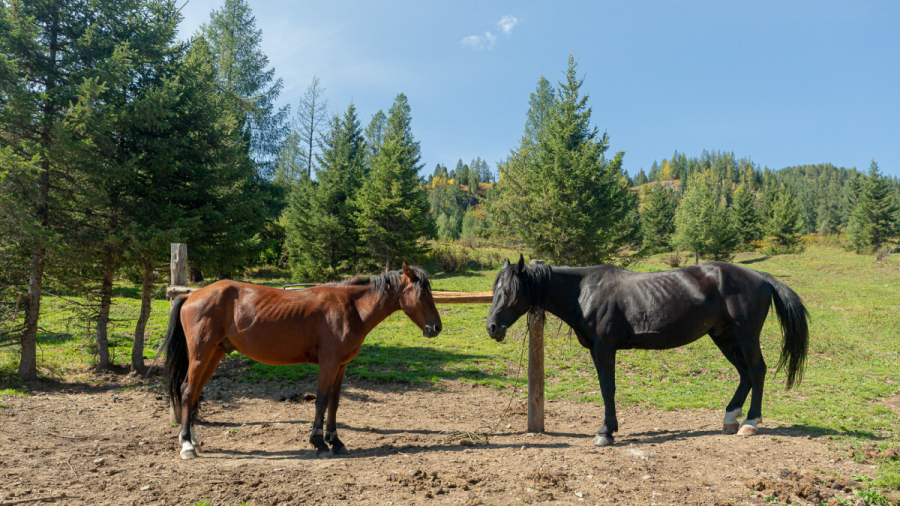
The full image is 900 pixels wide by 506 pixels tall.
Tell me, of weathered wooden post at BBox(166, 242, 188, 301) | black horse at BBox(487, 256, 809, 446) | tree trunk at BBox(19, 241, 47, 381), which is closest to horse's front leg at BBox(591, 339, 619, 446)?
black horse at BBox(487, 256, 809, 446)

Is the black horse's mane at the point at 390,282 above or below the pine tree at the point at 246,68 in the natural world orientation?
below

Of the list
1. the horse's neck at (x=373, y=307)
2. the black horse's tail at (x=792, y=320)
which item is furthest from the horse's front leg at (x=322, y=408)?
the black horse's tail at (x=792, y=320)

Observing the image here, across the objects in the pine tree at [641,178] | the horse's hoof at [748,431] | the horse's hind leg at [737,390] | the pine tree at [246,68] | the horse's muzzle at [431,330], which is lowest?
the horse's hoof at [748,431]

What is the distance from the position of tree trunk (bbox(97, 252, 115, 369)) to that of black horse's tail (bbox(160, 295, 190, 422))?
4021 millimetres

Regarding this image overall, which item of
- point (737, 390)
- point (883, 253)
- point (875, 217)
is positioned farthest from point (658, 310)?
point (875, 217)

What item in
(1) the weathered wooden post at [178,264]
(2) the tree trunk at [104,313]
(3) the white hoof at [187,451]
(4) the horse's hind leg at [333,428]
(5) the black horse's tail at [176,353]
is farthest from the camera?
(2) the tree trunk at [104,313]

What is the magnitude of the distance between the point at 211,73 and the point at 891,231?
55294 millimetres

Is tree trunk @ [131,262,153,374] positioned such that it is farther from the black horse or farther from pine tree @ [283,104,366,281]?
pine tree @ [283,104,366,281]

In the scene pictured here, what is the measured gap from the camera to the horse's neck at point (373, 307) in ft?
17.0

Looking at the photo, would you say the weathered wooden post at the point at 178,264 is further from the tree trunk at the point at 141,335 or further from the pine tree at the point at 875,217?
the pine tree at the point at 875,217

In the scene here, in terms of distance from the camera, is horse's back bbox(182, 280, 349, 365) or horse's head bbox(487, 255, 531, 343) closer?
horse's back bbox(182, 280, 349, 365)

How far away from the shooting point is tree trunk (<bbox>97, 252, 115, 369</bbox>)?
8.64m

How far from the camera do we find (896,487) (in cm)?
372

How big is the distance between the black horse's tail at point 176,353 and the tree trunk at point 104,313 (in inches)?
158
